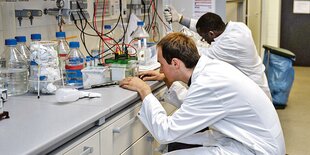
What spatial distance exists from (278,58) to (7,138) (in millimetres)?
4025

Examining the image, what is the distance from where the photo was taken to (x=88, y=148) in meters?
1.49

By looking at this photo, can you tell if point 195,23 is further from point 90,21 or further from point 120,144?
point 120,144

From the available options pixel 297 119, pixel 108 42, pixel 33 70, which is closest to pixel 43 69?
pixel 33 70

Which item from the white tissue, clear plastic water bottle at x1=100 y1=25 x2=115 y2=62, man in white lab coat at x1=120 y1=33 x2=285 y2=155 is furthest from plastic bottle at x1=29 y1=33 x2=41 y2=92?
clear plastic water bottle at x1=100 y1=25 x2=115 y2=62

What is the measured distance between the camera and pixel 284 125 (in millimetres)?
4219

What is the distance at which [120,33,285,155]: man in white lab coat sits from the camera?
164 cm

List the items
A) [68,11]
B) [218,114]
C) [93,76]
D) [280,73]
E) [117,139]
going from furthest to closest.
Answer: [280,73]
[68,11]
[93,76]
[117,139]
[218,114]

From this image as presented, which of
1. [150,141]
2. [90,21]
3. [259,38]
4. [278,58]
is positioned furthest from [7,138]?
[259,38]

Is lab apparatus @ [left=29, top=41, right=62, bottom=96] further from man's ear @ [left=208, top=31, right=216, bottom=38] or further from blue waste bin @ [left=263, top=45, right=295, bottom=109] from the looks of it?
blue waste bin @ [left=263, top=45, right=295, bottom=109]

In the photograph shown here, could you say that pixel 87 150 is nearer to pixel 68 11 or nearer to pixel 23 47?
pixel 23 47

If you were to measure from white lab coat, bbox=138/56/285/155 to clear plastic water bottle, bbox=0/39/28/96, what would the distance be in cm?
63

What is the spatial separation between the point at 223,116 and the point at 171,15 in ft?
5.58

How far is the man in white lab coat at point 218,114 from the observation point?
164cm

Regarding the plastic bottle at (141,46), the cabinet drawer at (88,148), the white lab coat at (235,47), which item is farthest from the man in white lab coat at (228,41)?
the cabinet drawer at (88,148)
